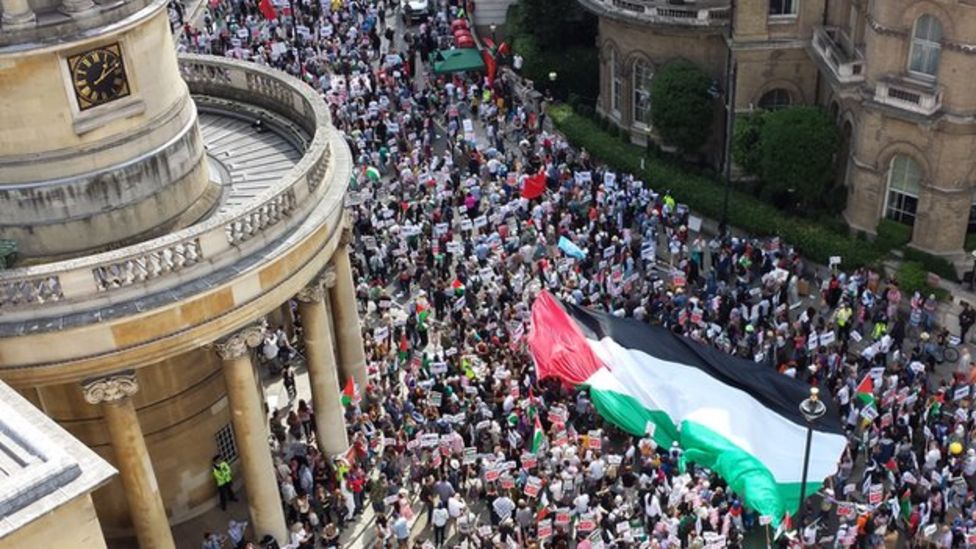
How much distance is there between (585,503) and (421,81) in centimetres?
3538

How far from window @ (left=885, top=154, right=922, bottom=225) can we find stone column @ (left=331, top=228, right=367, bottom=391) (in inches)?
782

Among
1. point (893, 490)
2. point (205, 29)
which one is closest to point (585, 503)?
point (893, 490)

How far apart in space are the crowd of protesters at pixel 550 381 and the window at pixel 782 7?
8.15 m

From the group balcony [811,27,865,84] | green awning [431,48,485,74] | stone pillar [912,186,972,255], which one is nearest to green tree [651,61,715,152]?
balcony [811,27,865,84]

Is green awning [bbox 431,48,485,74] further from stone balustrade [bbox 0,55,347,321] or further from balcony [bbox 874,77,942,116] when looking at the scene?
stone balustrade [bbox 0,55,347,321]

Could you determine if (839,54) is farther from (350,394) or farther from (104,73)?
→ (104,73)

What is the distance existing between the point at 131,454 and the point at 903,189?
28.5m

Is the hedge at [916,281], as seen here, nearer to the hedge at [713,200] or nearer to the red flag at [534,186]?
the hedge at [713,200]

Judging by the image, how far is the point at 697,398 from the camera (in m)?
32.9

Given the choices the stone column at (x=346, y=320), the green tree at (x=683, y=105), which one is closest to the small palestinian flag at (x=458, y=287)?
the stone column at (x=346, y=320)

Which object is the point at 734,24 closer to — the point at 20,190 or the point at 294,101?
the point at 294,101

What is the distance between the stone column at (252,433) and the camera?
27.4 m

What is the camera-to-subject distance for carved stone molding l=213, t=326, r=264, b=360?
27000 mm

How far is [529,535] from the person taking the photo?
1239 inches
